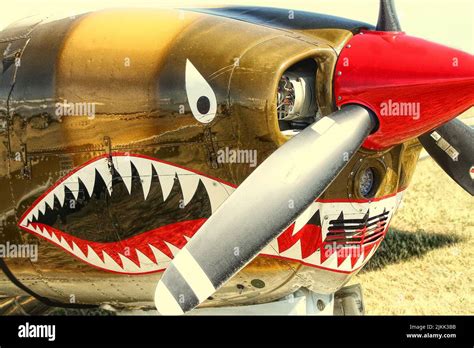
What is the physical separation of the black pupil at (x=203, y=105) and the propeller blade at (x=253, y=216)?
0.78m

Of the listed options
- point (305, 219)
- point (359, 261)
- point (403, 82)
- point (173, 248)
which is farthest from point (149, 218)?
point (403, 82)

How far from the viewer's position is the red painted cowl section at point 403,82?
19.5ft

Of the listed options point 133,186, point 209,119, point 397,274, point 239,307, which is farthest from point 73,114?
point 397,274

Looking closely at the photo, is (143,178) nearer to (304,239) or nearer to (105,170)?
(105,170)

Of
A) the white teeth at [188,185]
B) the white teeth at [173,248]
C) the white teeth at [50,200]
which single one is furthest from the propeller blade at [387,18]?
the white teeth at [50,200]

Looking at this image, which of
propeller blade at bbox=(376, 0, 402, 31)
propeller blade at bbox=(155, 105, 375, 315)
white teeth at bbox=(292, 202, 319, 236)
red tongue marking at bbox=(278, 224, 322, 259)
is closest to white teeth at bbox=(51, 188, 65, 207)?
propeller blade at bbox=(155, 105, 375, 315)

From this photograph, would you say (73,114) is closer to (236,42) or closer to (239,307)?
(236,42)

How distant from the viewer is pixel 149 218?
266 inches

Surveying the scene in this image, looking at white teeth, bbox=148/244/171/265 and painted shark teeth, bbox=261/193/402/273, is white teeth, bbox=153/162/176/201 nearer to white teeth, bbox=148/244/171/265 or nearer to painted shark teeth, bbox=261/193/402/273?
white teeth, bbox=148/244/171/265

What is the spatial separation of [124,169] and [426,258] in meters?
7.96

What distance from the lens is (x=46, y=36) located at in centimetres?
721

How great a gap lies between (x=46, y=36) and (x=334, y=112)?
9.21ft
